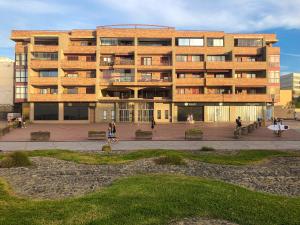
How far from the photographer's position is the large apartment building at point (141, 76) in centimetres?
6162

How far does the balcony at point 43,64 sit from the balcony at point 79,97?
5739 millimetres

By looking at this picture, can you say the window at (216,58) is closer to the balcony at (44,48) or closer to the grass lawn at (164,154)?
the balcony at (44,48)

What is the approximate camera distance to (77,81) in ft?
201

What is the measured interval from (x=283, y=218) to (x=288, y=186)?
451cm

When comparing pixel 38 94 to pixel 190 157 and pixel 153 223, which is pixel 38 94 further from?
pixel 153 223

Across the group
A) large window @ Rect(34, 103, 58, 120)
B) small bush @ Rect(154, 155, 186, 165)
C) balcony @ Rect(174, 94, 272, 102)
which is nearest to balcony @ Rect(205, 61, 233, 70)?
balcony @ Rect(174, 94, 272, 102)

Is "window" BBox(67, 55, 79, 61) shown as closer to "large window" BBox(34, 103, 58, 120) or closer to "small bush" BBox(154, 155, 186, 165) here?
"large window" BBox(34, 103, 58, 120)

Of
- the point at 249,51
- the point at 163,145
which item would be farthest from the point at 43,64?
the point at 163,145

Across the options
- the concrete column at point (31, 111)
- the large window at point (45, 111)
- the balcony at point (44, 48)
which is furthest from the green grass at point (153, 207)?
the balcony at point (44, 48)

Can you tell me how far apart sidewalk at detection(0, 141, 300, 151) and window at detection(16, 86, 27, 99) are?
3789 centimetres

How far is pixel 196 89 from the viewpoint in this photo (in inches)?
2544

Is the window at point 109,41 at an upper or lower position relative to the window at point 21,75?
upper

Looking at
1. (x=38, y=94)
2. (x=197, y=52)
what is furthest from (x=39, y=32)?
(x=197, y=52)

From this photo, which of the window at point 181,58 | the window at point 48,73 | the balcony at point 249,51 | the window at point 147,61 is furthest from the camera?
the balcony at point 249,51
